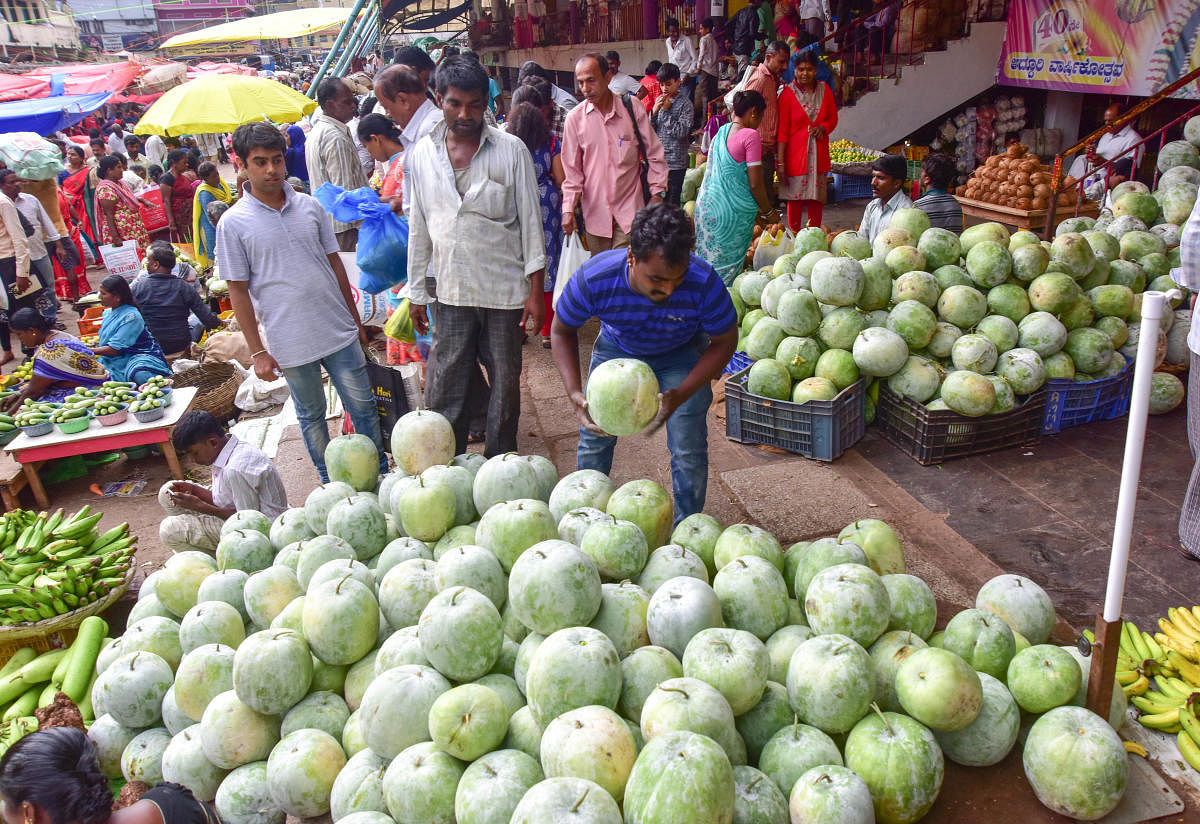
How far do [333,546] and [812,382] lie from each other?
2920mm

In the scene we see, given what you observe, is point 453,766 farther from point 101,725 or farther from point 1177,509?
point 1177,509

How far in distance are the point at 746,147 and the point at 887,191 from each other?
1.04 metres

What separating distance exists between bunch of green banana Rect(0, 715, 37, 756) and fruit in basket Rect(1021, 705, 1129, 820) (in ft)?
12.0

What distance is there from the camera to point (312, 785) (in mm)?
2074

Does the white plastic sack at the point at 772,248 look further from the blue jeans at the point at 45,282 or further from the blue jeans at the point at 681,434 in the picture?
the blue jeans at the point at 45,282

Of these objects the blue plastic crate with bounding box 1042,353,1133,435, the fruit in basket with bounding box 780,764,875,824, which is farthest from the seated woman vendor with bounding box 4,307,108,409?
the blue plastic crate with bounding box 1042,353,1133,435

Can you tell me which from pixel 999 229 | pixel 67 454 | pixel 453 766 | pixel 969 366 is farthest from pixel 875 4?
pixel 453 766

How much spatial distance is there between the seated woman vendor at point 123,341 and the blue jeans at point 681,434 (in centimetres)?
471

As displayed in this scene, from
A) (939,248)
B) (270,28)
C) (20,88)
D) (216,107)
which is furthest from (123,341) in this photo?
(270,28)

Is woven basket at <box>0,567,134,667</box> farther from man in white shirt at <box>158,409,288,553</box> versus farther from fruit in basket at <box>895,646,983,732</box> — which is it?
fruit in basket at <box>895,646,983,732</box>

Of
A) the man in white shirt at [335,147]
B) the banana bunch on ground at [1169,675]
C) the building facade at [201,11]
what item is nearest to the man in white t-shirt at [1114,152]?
the banana bunch on ground at [1169,675]

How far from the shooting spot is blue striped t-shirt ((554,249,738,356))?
317 centimetres

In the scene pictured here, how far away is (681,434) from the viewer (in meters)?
3.54

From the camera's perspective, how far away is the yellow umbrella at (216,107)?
9.64 metres
